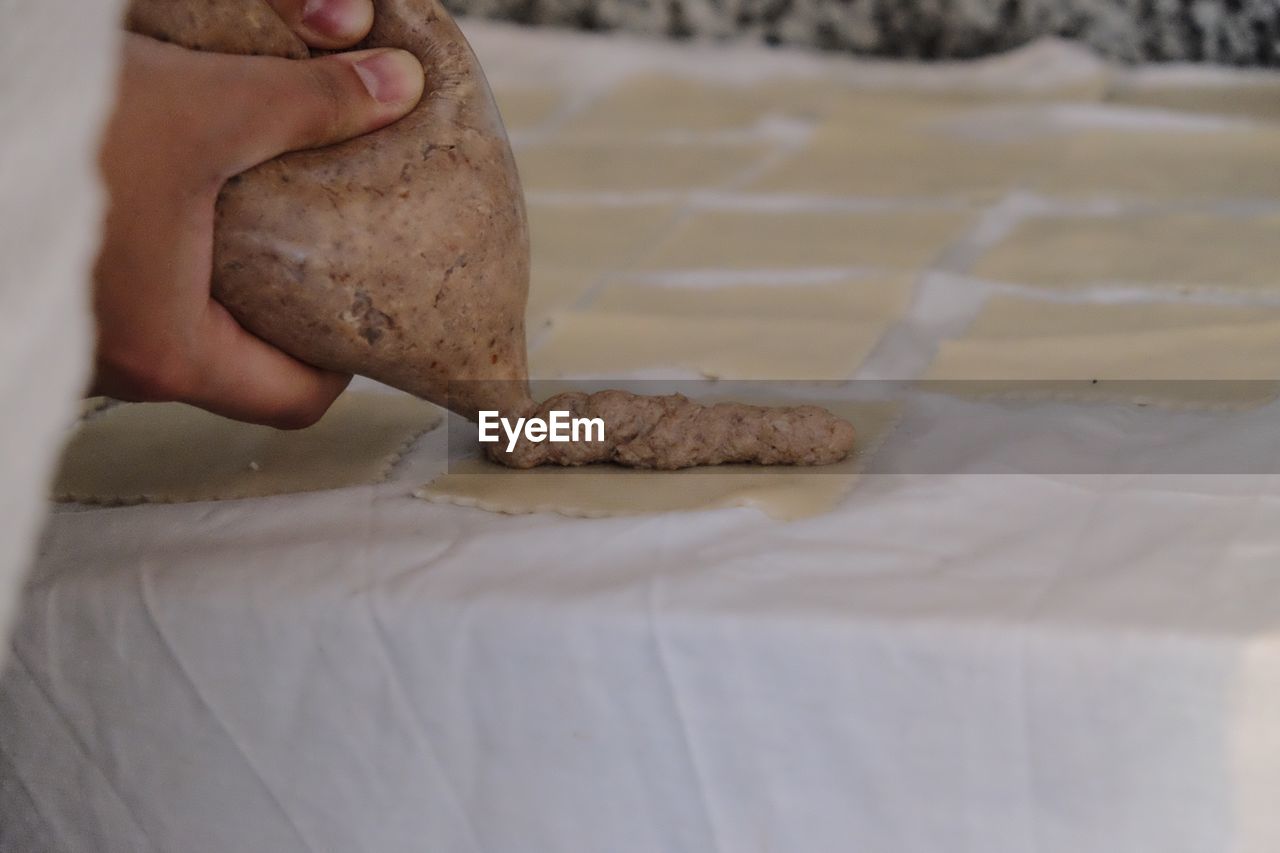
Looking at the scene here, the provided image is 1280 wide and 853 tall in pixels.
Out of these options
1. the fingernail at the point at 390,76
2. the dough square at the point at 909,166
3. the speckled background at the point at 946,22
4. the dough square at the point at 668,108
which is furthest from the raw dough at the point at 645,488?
the speckled background at the point at 946,22

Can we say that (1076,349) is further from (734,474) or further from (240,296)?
(240,296)

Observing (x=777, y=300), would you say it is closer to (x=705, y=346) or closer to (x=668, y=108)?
(x=705, y=346)

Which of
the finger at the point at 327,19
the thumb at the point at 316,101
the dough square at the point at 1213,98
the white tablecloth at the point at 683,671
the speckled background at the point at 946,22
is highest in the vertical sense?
the finger at the point at 327,19

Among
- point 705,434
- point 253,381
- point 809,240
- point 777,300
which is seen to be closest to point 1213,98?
point 809,240

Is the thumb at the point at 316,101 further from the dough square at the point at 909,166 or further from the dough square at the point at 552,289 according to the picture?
the dough square at the point at 909,166

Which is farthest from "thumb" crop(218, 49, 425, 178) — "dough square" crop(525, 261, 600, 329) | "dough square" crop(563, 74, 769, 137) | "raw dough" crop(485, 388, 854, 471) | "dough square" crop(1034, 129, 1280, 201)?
"dough square" crop(563, 74, 769, 137)
